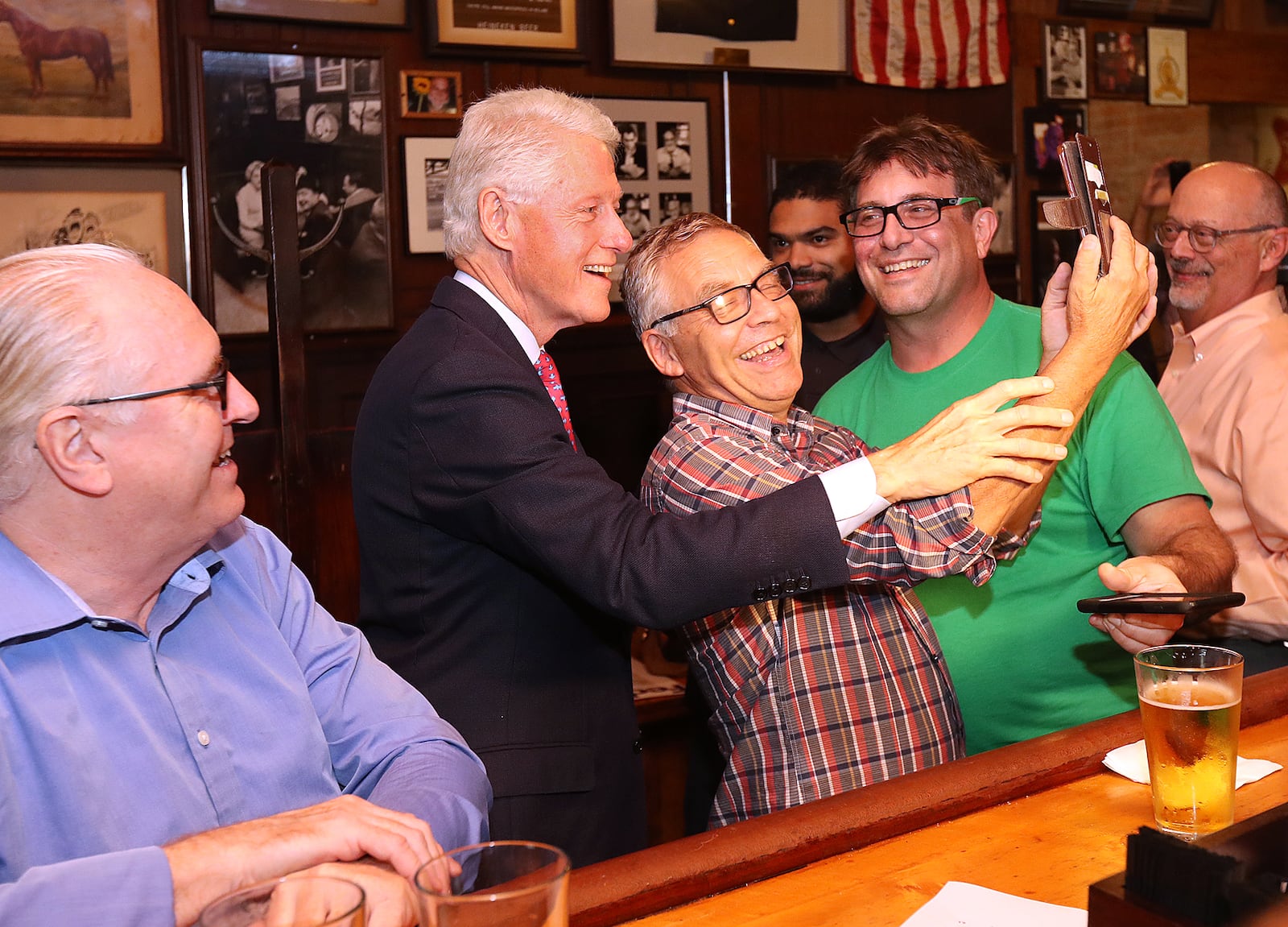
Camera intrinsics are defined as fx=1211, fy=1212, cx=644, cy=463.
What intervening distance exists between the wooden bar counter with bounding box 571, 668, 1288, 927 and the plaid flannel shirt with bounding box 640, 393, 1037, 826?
0.44 metres

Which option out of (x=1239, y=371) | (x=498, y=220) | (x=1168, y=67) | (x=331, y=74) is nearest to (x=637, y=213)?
(x=331, y=74)

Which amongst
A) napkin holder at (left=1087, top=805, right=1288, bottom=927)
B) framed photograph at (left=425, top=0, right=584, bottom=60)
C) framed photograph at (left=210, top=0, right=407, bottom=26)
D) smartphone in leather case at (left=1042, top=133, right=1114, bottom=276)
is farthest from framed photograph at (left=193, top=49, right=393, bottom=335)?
napkin holder at (left=1087, top=805, right=1288, bottom=927)

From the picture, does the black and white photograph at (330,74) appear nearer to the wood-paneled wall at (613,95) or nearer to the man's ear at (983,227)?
the wood-paneled wall at (613,95)

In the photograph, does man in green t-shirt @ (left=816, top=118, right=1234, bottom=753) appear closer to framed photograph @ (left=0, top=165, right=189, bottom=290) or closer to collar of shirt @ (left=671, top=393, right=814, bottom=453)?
collar of shirt @ (left=671, top=393, right=814, bottom=453)

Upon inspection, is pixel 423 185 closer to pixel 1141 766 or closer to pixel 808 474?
pixel 808 474

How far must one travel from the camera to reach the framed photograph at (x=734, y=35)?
436 cm

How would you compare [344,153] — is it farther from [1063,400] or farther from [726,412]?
[1063,400]

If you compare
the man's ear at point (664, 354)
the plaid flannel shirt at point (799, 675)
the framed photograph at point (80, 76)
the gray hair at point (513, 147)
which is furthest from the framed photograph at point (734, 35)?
the plaid flannel shirt at point (799, 675)

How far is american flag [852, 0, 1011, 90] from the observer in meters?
4.90

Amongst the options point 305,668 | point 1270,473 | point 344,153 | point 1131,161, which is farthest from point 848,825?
point 1131,161

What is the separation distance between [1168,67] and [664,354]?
15.2ft

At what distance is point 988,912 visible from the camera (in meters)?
1.10

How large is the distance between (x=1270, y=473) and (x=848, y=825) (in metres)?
2.08

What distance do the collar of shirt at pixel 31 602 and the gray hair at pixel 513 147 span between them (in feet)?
3.20
